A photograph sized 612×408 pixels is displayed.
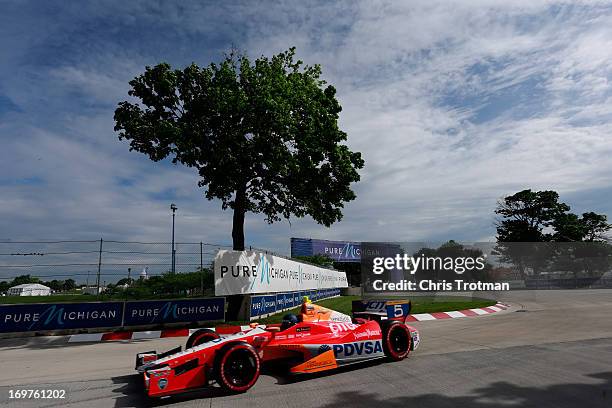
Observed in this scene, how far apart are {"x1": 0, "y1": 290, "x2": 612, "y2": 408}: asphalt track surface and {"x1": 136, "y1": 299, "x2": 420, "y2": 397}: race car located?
0.23 m

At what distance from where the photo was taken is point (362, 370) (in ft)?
23.3

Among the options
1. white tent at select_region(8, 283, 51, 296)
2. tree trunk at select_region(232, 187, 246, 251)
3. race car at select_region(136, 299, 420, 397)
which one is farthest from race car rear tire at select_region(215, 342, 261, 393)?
white tent at select_region(8, 283, 51, 296)

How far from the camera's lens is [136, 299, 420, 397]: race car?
575cm

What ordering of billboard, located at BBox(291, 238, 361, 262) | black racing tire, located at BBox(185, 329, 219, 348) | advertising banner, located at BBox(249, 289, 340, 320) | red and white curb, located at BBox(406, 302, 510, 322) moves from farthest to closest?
billboard, located at BBox(291, 238, 361, 262)
red and white curb, located at BBox(406, 302, 510, 322)
advertising banner, located at BBox(249, 289, 340, 320)
black racing tire, located at BBox(185, 329, 219, 348)

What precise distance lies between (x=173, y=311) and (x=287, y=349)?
8.18 metres

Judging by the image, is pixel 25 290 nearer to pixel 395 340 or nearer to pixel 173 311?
pixel 173 311

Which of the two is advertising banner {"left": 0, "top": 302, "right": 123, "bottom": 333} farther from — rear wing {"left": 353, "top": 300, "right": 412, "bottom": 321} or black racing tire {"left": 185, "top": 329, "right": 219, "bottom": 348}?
rear wing {"left": 353, "top": 300, "right": 412, "bottom": 321}

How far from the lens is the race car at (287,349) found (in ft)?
18.9

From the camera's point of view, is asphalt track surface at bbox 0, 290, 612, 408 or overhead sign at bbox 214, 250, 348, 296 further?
overhead sign at bbox 214, 250, 348, 296

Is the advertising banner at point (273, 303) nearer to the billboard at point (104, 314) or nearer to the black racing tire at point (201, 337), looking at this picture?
the billboard at point (104, 314)

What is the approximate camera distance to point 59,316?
12766mm

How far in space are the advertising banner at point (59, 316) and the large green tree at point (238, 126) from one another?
4.98 metres

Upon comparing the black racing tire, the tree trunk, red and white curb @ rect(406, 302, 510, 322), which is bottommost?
red and white curb @ rect(406, 302, 510, 322)

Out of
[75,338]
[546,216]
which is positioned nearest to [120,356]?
[75,338]
